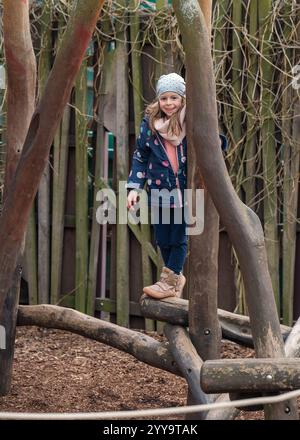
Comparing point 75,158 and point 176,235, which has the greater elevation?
point 75,158

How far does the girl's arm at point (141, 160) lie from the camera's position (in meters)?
4.67

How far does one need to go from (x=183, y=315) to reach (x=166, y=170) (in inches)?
30.1

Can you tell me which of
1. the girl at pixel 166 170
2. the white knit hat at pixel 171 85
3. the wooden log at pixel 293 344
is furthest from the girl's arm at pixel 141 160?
the wooden log at pixel 293 344

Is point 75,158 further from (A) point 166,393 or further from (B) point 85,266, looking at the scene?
(A) point 166,393

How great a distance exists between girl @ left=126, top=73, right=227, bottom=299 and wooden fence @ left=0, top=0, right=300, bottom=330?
1902 mm

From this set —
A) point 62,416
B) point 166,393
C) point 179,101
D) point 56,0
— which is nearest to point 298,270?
point 166,393

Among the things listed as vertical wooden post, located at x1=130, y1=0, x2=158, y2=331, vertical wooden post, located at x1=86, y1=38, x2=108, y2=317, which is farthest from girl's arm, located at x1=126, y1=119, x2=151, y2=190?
vertical wooden post, located at x1=86, y1=38, x2=108, y2=317

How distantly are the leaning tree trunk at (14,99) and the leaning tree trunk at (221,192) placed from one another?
1276mm

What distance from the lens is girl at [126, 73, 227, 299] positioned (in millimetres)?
4527

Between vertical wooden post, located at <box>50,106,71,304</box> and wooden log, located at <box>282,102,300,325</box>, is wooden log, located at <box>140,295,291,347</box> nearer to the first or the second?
wooden log, located at <box>282,102,300,325</box>

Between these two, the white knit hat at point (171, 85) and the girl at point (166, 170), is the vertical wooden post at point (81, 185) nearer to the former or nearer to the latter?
the girl at point (166, 170)

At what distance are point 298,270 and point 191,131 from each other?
2.74 metres

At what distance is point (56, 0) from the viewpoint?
7035mm

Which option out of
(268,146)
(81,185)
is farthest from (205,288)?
(81,185)
